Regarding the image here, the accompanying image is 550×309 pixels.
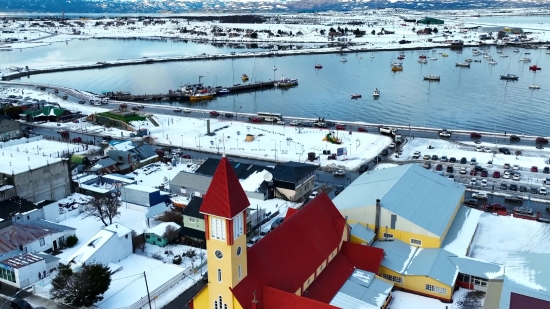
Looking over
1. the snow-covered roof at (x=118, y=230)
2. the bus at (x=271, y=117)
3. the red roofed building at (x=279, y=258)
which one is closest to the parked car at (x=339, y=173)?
the red roofed building at (x=279, y=258)

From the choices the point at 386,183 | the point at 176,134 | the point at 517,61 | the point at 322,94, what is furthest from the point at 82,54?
the point at 386,183

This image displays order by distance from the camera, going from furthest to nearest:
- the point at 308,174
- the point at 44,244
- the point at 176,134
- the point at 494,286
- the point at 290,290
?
the point at 176,134 < the point at 308,174 < the point at 44,244 < the point at 494,286 < the point at 290,290

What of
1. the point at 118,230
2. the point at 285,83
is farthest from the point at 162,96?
the point at 118,230

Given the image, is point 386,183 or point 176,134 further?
point 176,134

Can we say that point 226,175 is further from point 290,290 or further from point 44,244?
point 44,244

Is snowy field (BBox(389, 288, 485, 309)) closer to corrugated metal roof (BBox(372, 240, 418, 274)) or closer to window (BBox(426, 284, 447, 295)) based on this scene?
window (BBox(426, 284, 447, 295))

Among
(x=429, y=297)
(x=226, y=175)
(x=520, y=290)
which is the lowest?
(x=429, y=297)

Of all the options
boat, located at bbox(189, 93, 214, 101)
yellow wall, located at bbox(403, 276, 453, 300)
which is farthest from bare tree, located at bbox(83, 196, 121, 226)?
boat, located at bbox(189, 93, 214, 101)

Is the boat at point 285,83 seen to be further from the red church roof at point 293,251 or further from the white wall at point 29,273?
the white wall at point 29,273
